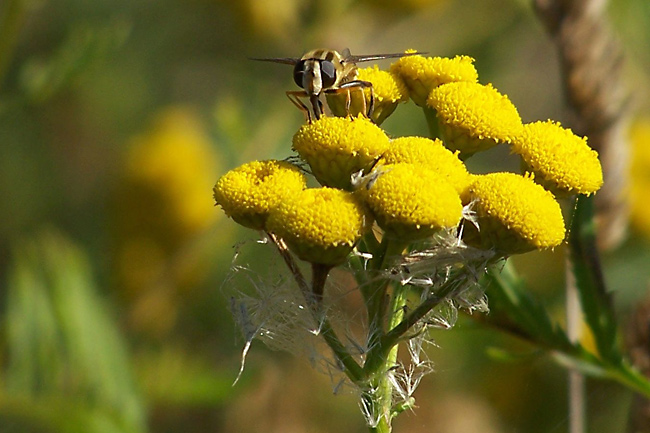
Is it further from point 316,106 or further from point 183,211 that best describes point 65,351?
point 183,211

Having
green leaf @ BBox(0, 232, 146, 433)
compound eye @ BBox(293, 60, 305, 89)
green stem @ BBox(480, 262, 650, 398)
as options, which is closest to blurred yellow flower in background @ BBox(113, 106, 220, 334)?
green leaf @ BBox(0, 232, 146, 433)

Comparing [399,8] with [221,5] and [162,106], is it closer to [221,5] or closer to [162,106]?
[221,5]

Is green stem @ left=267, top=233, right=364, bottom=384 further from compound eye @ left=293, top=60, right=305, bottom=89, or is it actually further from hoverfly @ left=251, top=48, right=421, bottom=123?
compound eye @ left=293, top=60, right=305, bottom=89

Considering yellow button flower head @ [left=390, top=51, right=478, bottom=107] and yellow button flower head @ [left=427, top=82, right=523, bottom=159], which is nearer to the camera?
yellow button flower head @ [left=427, top=82, right=523, bottom=159]

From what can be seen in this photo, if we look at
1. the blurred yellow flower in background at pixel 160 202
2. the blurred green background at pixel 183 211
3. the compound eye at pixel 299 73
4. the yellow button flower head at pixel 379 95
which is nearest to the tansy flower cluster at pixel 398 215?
the yellow button flower head at pixel 379 95

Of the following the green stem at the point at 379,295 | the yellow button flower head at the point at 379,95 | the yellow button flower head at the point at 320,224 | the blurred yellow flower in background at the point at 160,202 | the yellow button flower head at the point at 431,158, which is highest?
the blurred yellow flower in background at the point at 160,202

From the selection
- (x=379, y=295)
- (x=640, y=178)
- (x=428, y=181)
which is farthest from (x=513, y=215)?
(x=640, y=178)

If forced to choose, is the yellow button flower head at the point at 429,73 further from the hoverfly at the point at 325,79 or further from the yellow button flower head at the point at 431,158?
the yellow button flower head at the point at 431,158
